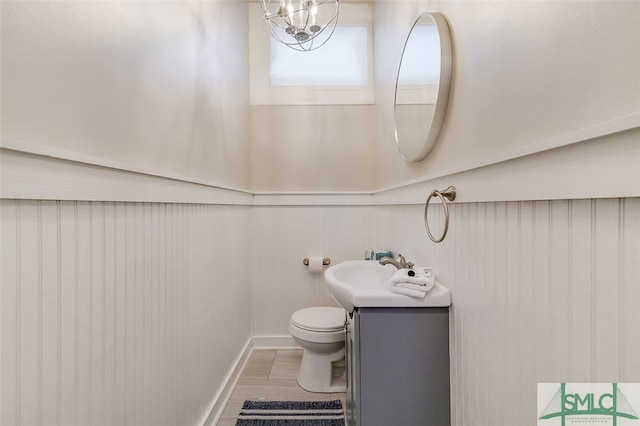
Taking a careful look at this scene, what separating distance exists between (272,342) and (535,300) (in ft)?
6.64

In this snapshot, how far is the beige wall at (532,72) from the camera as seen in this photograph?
1.47 feet

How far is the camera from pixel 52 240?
59cm

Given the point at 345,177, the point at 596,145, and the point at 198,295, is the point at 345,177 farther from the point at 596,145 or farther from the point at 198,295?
the point at 596,145

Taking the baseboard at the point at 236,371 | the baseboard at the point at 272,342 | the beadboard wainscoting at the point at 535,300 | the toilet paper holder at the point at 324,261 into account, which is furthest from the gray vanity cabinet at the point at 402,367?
the baseboard at the point at 272,342

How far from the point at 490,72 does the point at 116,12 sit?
1.02m

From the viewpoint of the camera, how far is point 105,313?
2.41 feet

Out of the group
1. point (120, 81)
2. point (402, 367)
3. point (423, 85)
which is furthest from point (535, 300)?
point (120, 81)

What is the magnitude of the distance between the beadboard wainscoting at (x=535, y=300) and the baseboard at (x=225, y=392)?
111 cm

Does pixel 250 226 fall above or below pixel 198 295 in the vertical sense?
above

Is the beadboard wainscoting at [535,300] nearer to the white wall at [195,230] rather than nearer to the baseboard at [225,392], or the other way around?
the white wall at [195,230]

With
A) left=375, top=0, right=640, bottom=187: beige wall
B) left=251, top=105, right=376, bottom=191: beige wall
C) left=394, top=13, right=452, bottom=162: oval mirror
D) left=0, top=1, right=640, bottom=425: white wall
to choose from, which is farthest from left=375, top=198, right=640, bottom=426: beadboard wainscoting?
left=251, top=105, right=376, bottom=191: beige wall

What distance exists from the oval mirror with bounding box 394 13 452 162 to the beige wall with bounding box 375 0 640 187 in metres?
0.03

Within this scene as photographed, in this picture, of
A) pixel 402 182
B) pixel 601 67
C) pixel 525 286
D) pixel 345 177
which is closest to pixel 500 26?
pixel 601 67

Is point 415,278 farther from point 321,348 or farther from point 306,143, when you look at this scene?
A: point 306,143
